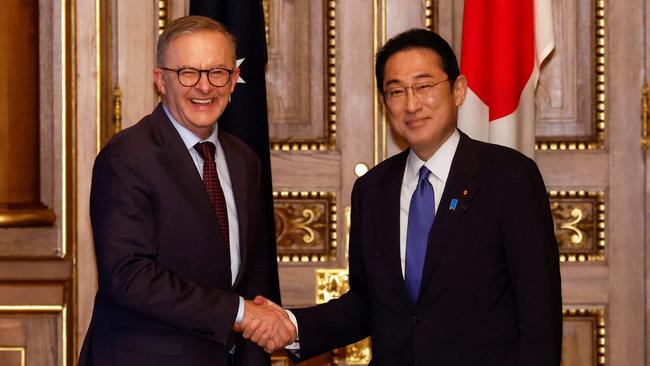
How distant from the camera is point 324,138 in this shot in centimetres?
398

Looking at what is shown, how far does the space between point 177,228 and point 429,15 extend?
187 centimetres

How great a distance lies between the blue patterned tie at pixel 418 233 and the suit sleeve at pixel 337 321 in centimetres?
28

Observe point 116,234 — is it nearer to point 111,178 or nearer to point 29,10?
point 111,178

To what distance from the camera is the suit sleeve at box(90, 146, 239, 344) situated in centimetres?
235

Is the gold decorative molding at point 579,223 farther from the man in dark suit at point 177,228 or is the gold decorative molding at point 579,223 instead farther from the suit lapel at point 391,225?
the man in dark suit at point 177,228

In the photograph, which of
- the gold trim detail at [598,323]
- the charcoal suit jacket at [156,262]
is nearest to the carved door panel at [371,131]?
the gold trim detail at [598,323]

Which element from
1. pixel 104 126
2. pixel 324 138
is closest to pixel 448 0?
pixel 324 138

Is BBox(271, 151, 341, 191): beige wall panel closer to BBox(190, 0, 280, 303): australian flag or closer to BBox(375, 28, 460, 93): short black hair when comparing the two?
BBox(190, 0, 280, 303): australian flag

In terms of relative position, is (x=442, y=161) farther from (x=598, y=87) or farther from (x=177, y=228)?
(x=598, y=87)

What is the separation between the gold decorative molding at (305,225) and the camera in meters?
3.97

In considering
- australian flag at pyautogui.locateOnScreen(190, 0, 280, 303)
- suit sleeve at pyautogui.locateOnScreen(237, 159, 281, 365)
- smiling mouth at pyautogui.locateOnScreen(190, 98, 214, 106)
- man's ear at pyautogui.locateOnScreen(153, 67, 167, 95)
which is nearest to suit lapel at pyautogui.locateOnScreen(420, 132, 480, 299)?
suit sleeve at pyautogui.locateOnScreen(237, 159, 281, 365)

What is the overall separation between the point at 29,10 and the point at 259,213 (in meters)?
1.68

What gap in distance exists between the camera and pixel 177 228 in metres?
2.40

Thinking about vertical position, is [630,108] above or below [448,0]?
below
